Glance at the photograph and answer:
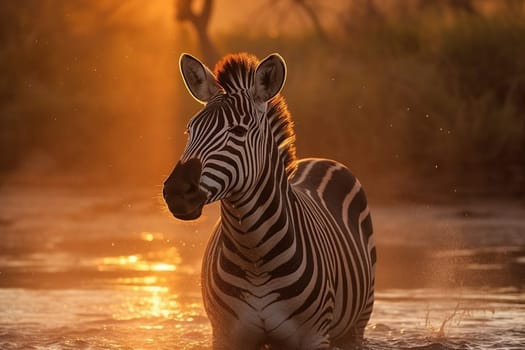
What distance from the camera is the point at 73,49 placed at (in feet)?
58.2

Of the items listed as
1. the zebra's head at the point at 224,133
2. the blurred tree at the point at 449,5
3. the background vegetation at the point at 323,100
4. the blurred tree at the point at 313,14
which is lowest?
the zebra's head at the point at 224,133

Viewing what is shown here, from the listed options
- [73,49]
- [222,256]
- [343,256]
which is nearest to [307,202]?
[343,256]

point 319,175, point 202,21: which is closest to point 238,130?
point 319,175

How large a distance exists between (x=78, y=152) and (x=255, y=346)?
402 inches

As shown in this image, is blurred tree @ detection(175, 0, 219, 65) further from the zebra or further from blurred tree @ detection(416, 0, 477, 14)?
the zebra

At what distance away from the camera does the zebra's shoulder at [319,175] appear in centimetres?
719

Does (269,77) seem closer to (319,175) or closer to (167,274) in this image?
(319,175)

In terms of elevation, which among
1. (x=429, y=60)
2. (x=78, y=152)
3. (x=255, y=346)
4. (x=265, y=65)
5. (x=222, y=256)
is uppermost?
(x=429, y=60)

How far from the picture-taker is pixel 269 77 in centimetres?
567

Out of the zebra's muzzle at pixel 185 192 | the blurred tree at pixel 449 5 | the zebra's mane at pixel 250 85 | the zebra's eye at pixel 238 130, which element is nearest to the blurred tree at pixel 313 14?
the blurred tree at pixel 449 5

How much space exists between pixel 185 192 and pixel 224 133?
0.43 metres

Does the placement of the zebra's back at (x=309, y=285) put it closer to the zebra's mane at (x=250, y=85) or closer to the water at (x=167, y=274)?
the zebra's mane at (x=250, y=85)

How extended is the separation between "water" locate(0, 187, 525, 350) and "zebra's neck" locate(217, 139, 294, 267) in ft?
6.21

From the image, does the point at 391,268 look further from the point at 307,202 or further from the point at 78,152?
the point at 78,152
